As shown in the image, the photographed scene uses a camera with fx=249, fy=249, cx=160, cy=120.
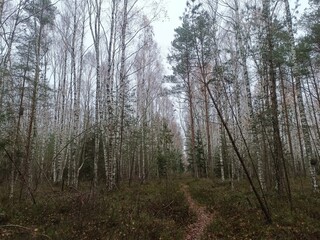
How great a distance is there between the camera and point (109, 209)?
8055 millimetres

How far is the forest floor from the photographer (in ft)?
20.2

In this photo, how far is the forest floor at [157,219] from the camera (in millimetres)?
6172

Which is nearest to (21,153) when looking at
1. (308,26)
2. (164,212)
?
(164,212)

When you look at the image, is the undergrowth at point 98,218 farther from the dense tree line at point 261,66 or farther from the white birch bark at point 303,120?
the white birch bark at point 303,120

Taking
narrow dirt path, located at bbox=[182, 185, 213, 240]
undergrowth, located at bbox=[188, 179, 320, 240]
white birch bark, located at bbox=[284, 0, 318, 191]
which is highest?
white birch bark, located at bbox=[284, 0, 318, 191]

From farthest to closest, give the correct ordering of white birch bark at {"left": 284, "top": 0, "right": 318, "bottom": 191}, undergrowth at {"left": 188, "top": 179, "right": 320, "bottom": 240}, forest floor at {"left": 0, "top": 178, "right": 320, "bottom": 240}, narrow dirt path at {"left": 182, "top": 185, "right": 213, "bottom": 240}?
white birch bark at {"left": 284, "top": 0, "right": 318, "bottom": 191} → narrow dirt path at {"left": 182, "top": 185, "right": 213, "bottom": 240} → forest floor at {"left": 0, "top": 178, "right": 320, "bottom": 240} → undergrowth at {"left": 188, "top": 179, "right": 320, "bottom": 240}

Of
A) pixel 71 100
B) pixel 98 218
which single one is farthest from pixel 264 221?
pixel 71 100

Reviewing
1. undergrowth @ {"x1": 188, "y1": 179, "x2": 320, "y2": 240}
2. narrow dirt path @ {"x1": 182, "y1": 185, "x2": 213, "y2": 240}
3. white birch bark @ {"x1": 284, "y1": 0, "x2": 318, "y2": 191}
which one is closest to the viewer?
undergrowth @ {"x1": 188, "y1": 179, "x2": 320, "y2": 240}

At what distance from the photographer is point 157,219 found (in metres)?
7.84

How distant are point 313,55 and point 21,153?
1589cm

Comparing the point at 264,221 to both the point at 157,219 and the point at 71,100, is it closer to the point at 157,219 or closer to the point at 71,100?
the point at 157,219

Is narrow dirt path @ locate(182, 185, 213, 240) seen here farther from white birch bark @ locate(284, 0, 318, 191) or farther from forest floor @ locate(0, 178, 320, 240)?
white birch bark @ locate(284, 0, 318, 191)

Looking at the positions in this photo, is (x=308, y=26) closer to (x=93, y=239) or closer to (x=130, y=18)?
(x=130, y=18)

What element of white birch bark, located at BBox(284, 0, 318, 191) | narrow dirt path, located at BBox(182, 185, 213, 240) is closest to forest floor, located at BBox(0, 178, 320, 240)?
narrow dirt path, located at BBox(182, 185, 213, 240)
